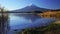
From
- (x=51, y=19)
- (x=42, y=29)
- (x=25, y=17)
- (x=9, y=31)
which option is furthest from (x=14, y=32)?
(x=51, y=19)

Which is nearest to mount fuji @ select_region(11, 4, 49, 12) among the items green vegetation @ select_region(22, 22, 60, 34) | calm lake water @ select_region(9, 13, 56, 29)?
calm lake water @ select_region(9, 13, 56, 29)

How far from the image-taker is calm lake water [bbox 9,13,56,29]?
1.46 m

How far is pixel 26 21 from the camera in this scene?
1.46 m

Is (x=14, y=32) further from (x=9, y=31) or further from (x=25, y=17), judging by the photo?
(x=25, y=17)

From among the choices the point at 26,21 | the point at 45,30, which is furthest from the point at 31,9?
the point at 45,30

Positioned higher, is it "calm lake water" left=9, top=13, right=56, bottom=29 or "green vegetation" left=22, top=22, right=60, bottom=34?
"calm lake water" left=9, top=13, right=56, bottom=29

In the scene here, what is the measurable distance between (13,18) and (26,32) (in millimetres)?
206

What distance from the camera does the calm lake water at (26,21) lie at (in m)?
1.46

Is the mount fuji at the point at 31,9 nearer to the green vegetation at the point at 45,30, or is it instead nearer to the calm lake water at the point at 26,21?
the calm lake water at the point at 26,21

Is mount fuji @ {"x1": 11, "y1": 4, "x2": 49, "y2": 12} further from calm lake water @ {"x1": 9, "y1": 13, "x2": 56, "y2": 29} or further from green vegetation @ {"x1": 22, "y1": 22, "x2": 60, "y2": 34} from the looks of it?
green vegetation @ {"x1": 22, "y1": 22, "x2": 60, "y2": 34}

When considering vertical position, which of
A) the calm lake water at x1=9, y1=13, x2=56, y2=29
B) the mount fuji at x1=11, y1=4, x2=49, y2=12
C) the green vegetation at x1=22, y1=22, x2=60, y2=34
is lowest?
the green vegetation at x1=22, y1=22, x2=60, y2=34

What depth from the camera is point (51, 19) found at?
147 centimetres

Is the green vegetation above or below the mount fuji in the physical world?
below

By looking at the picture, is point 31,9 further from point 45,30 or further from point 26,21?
point 45,30
